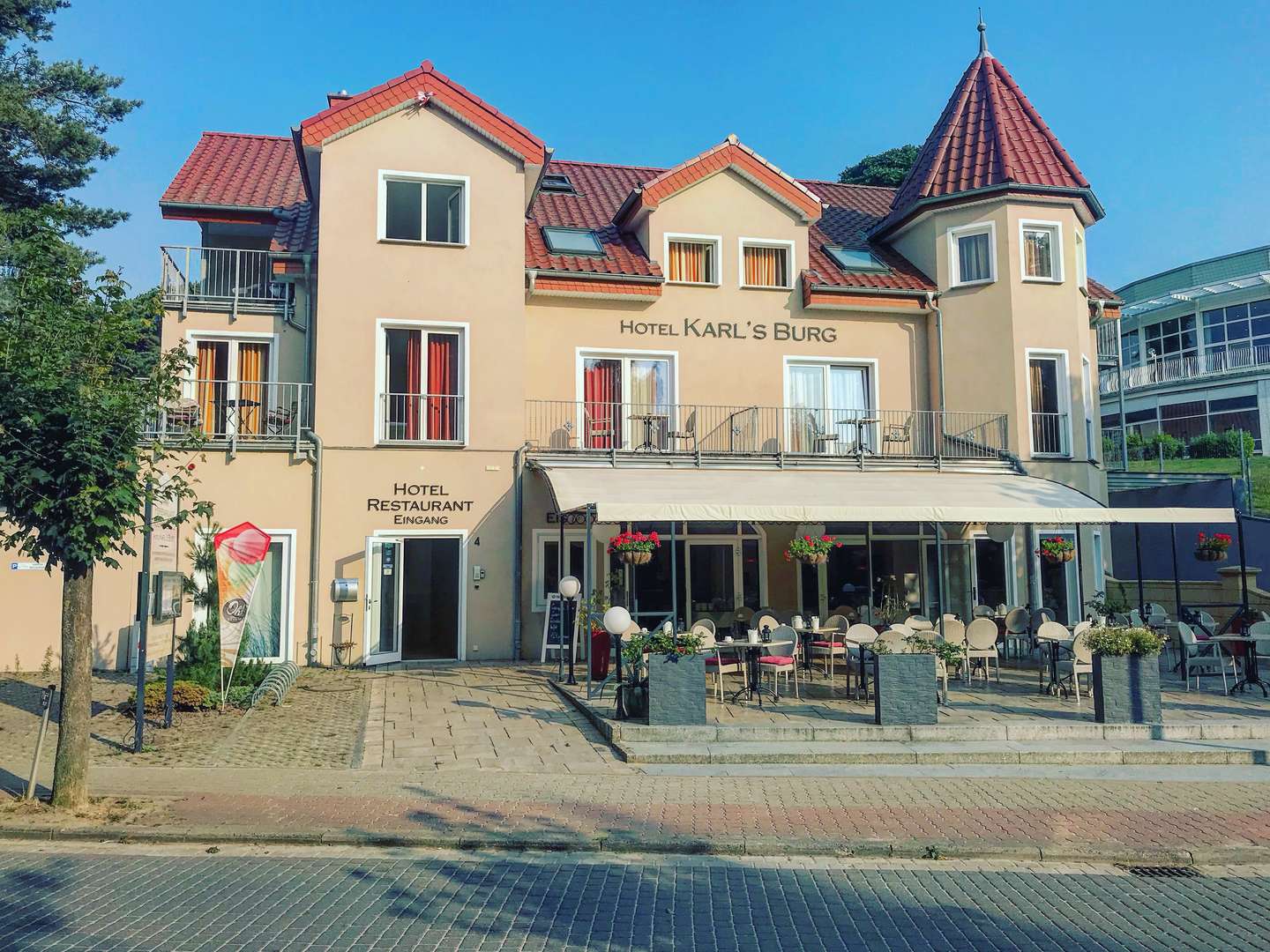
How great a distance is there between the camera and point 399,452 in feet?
56.3

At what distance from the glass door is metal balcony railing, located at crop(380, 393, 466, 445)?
79.8 inches

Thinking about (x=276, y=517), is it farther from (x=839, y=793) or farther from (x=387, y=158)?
(x=839, y=793)

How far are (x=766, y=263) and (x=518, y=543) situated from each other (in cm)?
834

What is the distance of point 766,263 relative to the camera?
20.7 m

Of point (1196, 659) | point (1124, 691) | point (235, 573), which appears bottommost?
point (1124, 691)

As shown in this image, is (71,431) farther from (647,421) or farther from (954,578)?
(954,578)

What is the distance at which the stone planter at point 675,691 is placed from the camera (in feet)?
35.7

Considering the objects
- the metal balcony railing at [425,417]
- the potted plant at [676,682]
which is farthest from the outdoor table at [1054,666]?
the metal balcony railing at [425,417]

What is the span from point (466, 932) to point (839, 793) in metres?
4.45

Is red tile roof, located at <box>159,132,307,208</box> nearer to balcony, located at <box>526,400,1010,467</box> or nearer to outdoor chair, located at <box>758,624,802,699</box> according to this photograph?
balcony, located at <box>526,400,1010,467</box>

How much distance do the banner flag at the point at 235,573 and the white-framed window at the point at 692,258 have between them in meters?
10.2

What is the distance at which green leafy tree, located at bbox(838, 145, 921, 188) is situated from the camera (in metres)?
40.2

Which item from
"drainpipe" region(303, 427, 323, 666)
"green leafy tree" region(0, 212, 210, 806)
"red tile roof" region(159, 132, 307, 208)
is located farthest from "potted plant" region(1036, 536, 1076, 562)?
"red tile roof" region(159, 132, 307, 208)

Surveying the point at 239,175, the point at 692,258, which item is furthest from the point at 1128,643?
the point at 239,175
